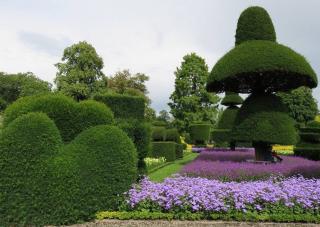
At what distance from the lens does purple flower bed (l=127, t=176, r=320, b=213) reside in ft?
23.9

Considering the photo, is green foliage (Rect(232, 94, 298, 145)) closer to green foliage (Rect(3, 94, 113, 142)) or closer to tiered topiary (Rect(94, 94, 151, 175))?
tiered topiary (Rect(94, 94, 151, 175))

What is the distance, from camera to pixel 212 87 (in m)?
17.8

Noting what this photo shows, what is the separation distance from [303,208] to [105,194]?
3.71m

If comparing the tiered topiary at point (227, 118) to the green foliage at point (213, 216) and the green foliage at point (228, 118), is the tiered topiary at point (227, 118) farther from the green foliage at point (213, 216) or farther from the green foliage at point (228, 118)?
the green foliage at point (213, 216)

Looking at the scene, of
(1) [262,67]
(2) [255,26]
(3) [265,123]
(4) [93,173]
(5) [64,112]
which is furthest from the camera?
(2) [255,26]

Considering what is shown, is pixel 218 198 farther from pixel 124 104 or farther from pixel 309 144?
pixel 309 144

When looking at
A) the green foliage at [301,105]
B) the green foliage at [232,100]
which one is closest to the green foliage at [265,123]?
the green foliage at [232,100]

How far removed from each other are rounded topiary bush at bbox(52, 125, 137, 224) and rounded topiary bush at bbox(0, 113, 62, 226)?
23 centimetres

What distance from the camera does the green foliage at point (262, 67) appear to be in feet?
50.6

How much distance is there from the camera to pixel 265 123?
16062 mm

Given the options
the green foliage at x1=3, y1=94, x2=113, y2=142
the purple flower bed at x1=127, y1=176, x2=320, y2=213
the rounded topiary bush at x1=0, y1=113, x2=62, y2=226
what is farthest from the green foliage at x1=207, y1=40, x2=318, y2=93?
the rounded topiary bush at x1=0, y1=113, x2=62, y2=226

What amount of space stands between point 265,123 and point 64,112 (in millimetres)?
9918

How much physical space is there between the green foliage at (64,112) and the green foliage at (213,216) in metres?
2.05

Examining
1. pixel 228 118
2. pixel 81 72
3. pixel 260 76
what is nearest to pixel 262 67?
pixel 260 76
